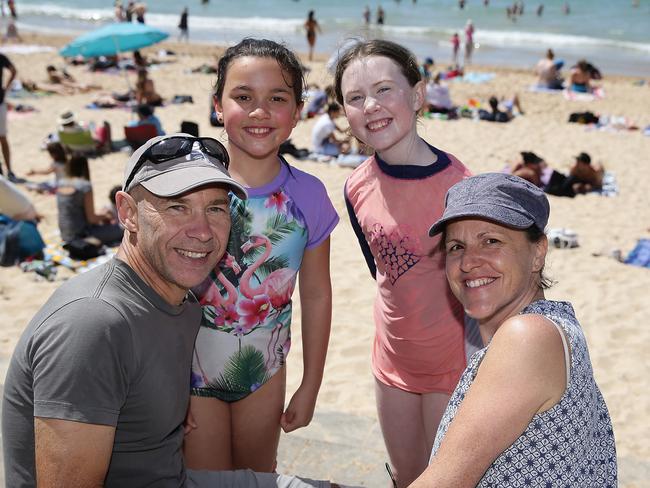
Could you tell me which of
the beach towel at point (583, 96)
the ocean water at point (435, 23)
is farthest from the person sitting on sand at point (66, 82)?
the beach towel at point (583, 96)

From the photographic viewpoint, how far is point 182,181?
1.91m

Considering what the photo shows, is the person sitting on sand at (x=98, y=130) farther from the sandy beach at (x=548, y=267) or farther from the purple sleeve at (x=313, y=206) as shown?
the purple sleeve at (x=313, y=206)

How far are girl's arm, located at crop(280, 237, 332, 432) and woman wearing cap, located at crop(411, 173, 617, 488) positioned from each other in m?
0.92

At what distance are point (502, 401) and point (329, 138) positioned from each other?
966 cm

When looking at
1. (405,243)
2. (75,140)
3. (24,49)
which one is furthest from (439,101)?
(24,49)

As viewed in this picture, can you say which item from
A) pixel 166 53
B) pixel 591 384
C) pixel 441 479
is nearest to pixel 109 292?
pixel 441 479

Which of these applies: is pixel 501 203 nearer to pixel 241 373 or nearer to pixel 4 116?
pixel 241 373

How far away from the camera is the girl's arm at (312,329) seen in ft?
8.75

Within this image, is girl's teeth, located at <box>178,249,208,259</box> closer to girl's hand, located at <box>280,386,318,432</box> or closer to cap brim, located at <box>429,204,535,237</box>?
cap brim, located at <box>429,204,535,237</box>

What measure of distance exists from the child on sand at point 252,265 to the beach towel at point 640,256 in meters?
5.54

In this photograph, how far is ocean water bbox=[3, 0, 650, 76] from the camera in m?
27.9

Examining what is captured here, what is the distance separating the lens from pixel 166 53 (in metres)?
23.1

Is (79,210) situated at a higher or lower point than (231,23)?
higher

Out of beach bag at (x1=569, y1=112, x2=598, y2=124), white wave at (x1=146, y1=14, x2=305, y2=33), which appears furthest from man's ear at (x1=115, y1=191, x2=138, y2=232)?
white wave at (x1=146, y1=14, x2=305, y2=33)
